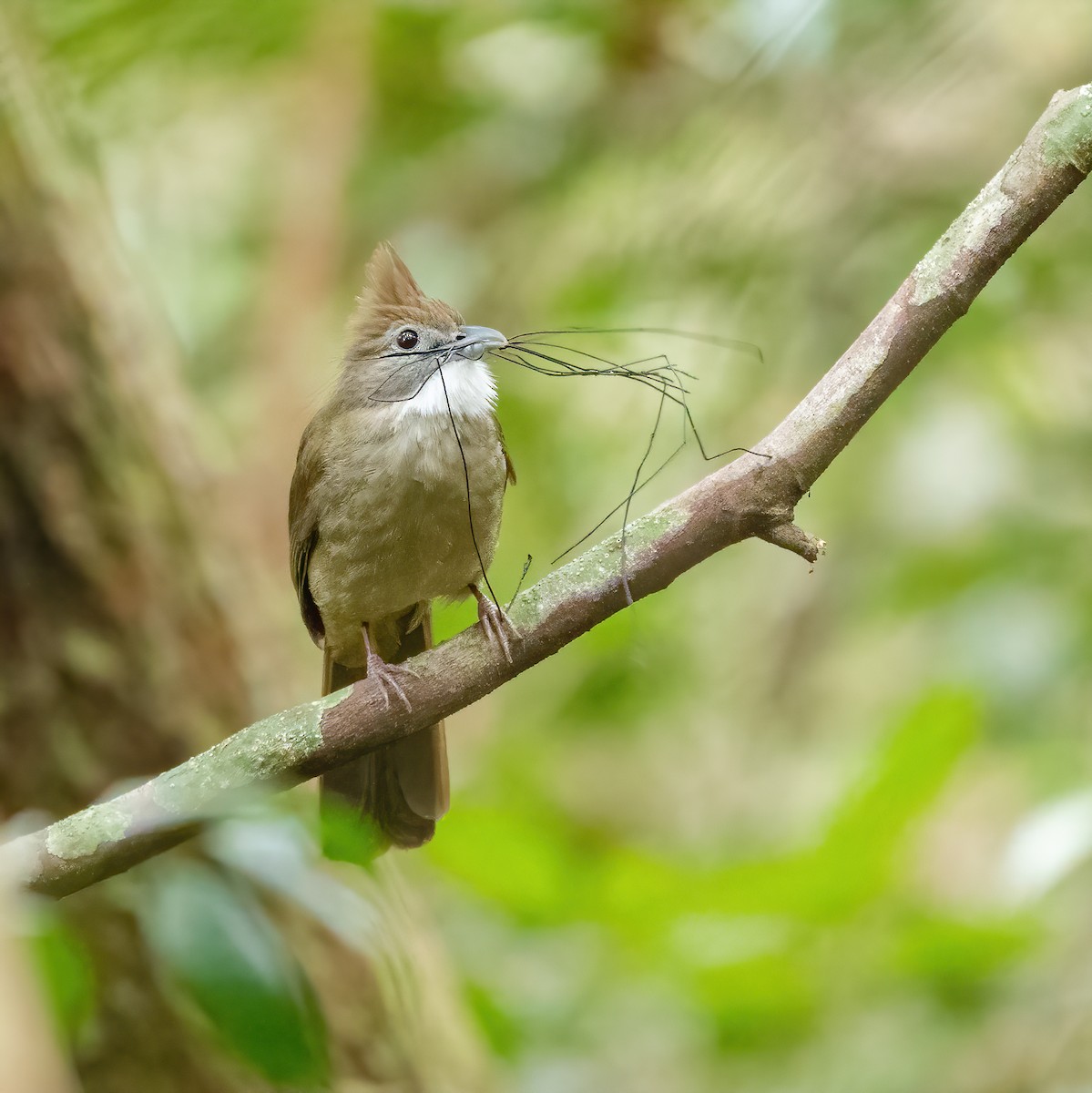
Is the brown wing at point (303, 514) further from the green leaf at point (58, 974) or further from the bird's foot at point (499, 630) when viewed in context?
the green leaf at point (58, 974)

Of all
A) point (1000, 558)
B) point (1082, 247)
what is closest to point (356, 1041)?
point (1000, 558)

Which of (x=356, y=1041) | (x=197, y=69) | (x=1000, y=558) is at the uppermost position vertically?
(x=197, y=69)

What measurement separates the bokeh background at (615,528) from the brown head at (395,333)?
0.63 feet

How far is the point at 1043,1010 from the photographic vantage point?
383 centimetres

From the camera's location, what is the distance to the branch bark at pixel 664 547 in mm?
2324

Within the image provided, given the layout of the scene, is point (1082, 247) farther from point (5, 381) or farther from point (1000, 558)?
point (5, 381)

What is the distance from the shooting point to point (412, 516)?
3.43 metres

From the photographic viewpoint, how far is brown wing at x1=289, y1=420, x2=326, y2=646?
3691 millimetres

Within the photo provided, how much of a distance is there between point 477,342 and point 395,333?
415 mm

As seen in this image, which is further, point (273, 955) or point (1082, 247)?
point (1082, 247)

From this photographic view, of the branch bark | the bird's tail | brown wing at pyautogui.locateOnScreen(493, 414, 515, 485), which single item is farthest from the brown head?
the branch bark

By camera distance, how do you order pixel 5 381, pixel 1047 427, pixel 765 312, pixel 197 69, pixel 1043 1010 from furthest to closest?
1. pixel 1047 427
2. pixel 765 312
3. pixel 197 69
4. pixel 5 381
5. pixel 1043 1010

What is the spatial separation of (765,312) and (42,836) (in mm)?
3412

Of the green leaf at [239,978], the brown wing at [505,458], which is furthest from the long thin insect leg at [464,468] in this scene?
the green leaf at [239,978]
